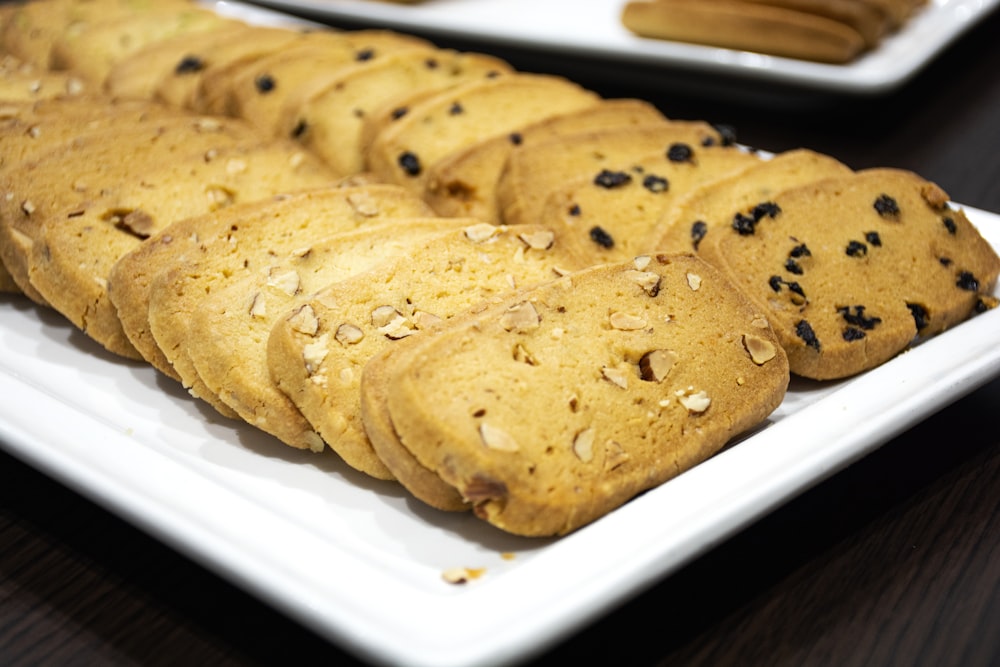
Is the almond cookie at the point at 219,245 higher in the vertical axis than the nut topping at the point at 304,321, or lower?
lower

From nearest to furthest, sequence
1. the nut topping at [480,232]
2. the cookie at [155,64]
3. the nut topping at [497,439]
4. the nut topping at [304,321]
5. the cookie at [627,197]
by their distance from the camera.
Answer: the nut topping at [497,439] → the nut topping at [304,321] → the nut topping at [480,232] → the cookie at [627,197] → the cookie at [155,64]

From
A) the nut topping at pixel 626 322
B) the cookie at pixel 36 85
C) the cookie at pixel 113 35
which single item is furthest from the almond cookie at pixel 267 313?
the cookie at pixel 113 35

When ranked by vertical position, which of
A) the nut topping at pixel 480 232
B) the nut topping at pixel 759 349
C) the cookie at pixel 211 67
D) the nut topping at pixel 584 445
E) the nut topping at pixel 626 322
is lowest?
the cookie at pixel 211 67

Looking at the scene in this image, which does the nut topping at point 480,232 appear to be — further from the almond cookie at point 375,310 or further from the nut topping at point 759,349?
the nut topping at point 759,349

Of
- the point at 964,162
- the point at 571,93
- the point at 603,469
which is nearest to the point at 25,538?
the point at 603,469

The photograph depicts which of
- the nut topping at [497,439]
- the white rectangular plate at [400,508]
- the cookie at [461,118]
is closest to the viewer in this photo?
the white rectangular plate at [400,508]

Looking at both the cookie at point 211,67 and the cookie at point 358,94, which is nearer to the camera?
the cookie at point 358,94
